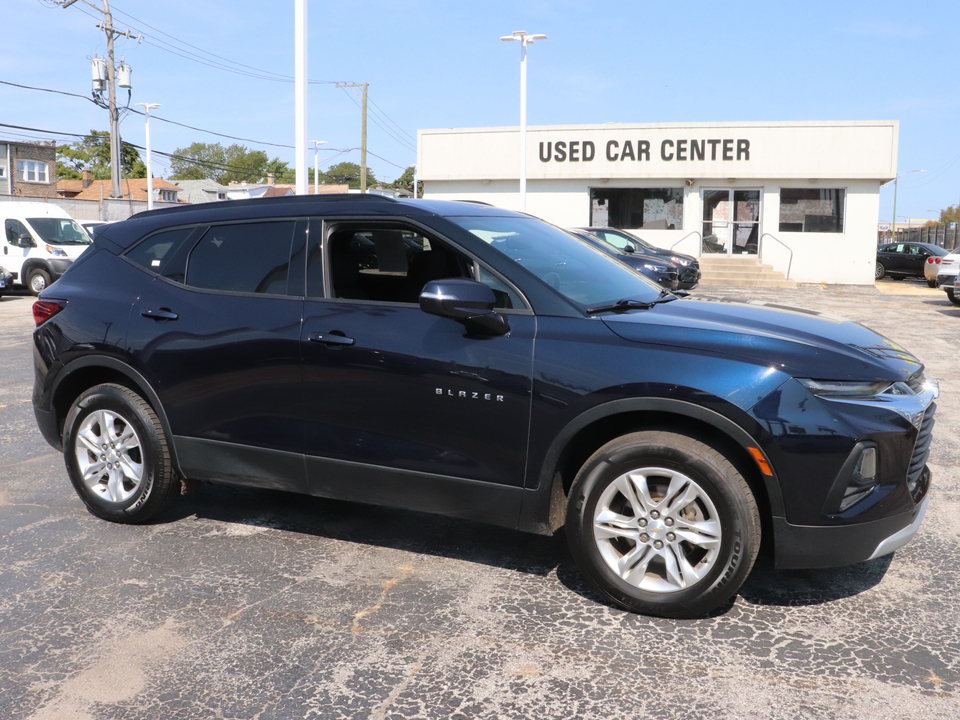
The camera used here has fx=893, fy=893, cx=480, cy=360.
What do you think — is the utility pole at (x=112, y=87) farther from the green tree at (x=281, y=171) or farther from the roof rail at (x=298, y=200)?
the green tree at (x=281, y=171)

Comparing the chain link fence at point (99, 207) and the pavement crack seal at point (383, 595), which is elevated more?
the chain link fence at point (99, 207)

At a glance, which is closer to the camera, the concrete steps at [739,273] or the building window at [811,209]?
the concrete steps at [739,273]

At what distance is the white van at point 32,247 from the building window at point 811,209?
70.9 ft

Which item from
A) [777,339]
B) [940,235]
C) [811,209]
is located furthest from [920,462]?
[940,235]

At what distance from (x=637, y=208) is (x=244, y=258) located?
2791 centimetres

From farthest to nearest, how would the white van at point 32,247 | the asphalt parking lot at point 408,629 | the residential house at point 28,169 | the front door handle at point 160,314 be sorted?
the residential house at point 28,169, the white van at point 32,247, the front door handle at point 160,314, the asphalt parking lot at point 408,629

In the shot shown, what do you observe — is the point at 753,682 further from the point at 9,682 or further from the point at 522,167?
the point at 522,167

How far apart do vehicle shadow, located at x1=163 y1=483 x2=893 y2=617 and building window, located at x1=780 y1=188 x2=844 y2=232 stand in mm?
27317

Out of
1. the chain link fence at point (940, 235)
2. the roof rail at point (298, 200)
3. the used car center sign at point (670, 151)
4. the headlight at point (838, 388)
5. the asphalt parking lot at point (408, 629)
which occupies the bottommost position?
the asphalt parking lot at point (408, 629)

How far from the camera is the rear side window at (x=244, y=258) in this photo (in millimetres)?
4527

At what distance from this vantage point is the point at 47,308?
5.07m

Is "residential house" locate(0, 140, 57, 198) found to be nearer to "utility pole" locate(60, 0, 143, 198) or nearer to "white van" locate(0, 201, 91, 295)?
"utility pole" locate(60, 0, 143, 198)

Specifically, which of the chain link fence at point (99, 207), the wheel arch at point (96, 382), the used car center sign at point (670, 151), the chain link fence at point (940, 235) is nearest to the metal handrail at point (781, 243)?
the used car center sign at point (670, 151)

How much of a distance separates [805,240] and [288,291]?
28.1 m
